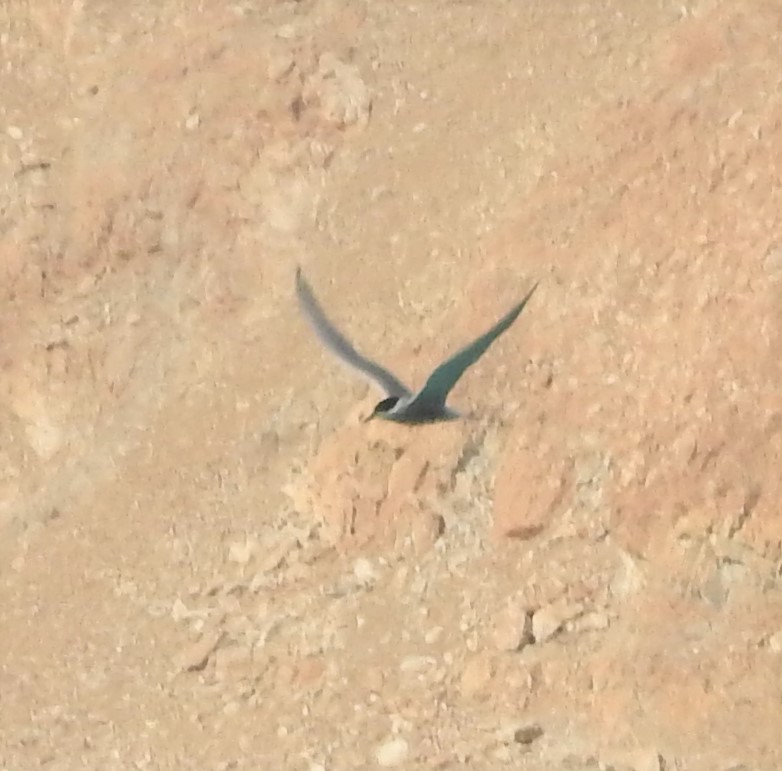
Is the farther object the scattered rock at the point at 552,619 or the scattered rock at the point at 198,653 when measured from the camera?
the scattered rock at the point at 198,653

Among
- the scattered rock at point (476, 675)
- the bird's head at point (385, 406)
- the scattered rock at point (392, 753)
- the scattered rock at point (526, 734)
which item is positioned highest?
the bird's head at point (385, 406)

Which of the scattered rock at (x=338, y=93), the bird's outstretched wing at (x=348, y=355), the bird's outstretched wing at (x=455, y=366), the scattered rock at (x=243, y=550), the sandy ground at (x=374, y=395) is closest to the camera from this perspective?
the bird's outstretched wing at (x=455, y=366)

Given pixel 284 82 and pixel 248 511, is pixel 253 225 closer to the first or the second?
pixel 284 82

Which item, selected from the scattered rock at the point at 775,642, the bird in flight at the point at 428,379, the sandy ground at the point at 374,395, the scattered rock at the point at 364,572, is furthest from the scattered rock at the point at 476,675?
the bird in flight at the point at 428,379

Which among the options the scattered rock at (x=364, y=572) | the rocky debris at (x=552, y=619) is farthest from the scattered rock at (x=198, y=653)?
the rocky debris at (x=552, y=619)

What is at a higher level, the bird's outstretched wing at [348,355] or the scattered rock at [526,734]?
the bird's outstretched wing at [348,355]

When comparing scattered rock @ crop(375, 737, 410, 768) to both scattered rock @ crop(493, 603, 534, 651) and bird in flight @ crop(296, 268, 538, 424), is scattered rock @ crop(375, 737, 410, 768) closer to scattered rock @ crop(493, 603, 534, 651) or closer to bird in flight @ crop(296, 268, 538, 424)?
scattered rock @ crop(493, 603, 534, 651)

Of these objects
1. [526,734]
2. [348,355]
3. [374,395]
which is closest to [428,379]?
[348,355]

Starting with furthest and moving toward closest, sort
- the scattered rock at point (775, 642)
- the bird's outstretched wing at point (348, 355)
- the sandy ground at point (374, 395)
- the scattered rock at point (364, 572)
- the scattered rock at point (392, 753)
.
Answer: the scattered rock at point (364, 572) → the sandy ground at point (374, 395) → the scattered rock at point (392, 753) → the scattered rock at point (775, 642) → the bird's outstretched wing at point (348, 355)

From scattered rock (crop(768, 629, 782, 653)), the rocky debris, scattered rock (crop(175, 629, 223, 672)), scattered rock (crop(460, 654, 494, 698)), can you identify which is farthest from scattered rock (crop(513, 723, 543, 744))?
scattered rock (crop(175, 629, 223, 672))

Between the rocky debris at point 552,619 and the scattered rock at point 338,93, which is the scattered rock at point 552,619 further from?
the scattered rock at point 338,93
